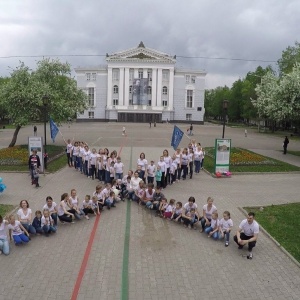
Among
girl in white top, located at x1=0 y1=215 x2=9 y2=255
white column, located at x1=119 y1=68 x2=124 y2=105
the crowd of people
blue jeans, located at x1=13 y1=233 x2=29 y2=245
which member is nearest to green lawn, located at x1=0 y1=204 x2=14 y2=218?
the crowd of people

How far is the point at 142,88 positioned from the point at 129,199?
245 ft

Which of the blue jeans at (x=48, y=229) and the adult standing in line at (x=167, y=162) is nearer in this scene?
the blue jeans at (x=48, y=229)

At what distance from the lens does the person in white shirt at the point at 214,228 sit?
996cm

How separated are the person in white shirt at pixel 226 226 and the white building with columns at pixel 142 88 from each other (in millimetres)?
76585

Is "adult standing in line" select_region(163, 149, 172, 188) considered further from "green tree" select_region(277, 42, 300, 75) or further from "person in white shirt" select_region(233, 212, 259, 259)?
"green tree" select_region(277, 42, 300, 75)

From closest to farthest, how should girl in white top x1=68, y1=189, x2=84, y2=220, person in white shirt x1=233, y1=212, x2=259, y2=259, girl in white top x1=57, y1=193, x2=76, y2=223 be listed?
1. person in white shirt x1=233, y1=212, x2=259, y2=259
2. girl in white top x1=57, y1=193, x2=76, y2=223
3. girl in white top x1=68, y1=189, x2=84, y2=220

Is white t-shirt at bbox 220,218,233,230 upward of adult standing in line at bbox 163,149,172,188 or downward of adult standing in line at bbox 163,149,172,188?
downward

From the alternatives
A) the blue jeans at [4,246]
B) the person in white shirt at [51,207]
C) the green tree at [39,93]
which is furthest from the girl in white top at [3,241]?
the green tree at [39,93]

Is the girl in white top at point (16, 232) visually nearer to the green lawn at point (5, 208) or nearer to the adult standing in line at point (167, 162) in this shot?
the green lawn at point (5, 208)

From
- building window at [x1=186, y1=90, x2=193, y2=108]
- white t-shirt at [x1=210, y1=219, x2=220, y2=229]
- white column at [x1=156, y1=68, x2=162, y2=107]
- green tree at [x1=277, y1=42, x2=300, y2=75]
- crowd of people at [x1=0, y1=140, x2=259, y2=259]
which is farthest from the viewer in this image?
building window at [x1=186, y1=90, x2=193, y2=108]

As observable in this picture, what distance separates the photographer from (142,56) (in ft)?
287

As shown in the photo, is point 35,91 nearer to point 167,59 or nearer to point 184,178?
point 184,178

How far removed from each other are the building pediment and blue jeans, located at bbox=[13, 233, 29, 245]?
81.0m

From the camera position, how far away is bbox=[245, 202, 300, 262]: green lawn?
9.69 meters
